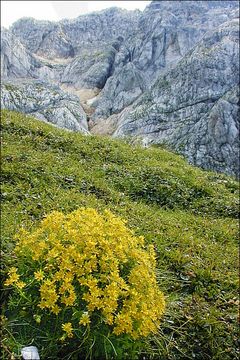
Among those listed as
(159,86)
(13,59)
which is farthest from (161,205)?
(13,59)

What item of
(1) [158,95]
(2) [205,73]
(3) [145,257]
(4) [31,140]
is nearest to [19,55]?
(1) [158,95]

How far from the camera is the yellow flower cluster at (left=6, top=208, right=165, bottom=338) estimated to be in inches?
213

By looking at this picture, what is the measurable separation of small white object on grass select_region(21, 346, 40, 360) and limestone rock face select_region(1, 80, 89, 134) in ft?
335

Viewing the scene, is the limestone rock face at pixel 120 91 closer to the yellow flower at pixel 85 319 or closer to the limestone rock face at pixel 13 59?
the limestone rock face at pixel 13 59

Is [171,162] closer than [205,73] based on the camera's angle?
Yes

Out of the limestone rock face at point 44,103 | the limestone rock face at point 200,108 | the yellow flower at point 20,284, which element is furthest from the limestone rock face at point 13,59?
the yellow flower at point 20,284

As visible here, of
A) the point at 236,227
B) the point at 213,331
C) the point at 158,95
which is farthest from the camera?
the point at 158,95

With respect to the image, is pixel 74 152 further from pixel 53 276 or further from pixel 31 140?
pixel 53 276

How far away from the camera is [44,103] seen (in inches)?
4695

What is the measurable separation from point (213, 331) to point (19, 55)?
19793 centimetres

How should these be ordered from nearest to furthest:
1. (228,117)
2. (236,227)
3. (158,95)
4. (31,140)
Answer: (236,227) → (31,140) → (228,117) → (158,95)

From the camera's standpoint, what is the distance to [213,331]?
779 centimetres

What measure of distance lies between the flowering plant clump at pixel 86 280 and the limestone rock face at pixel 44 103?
3976 inches

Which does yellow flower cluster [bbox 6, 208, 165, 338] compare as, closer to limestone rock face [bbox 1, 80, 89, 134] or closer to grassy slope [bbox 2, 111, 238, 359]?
grassy slope [bbox 2, 111, 238, 359]
